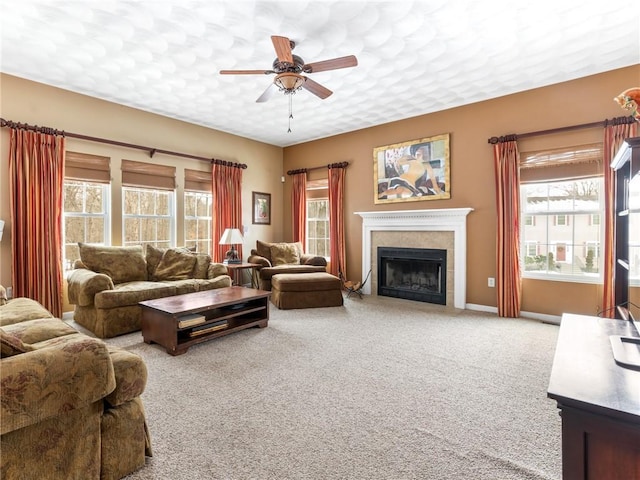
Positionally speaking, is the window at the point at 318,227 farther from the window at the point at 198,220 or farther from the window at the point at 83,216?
the window at the point at 83,216

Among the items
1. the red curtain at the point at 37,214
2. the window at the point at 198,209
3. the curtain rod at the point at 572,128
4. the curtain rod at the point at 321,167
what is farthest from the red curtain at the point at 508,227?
the red curtain at the point at 37,214

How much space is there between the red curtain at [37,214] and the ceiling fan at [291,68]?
2.57m

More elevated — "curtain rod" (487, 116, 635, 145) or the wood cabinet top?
"curtain rod" (487, 116, 635, 145)

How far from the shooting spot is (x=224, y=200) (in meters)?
5.62

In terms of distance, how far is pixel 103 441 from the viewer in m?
1.41

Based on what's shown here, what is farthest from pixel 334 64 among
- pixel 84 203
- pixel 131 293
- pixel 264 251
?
pixel 84 203

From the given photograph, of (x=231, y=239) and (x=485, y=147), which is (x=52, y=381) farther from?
(x=485, y=147)

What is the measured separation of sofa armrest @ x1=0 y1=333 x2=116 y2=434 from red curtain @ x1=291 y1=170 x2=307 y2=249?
5.07 meters

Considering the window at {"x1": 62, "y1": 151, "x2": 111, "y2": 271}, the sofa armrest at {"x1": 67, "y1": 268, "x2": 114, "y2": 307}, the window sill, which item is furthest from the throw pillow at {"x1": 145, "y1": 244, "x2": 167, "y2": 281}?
the window sill

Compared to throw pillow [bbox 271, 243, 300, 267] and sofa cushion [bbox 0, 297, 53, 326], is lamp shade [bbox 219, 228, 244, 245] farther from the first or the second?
sofa cushion [bbox 0, 297, 53, 326]

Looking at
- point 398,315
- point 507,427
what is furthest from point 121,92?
point 507,427

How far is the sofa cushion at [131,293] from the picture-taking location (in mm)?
3307

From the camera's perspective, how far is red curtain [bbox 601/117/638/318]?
3430 mm

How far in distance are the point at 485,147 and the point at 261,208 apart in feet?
13.0
